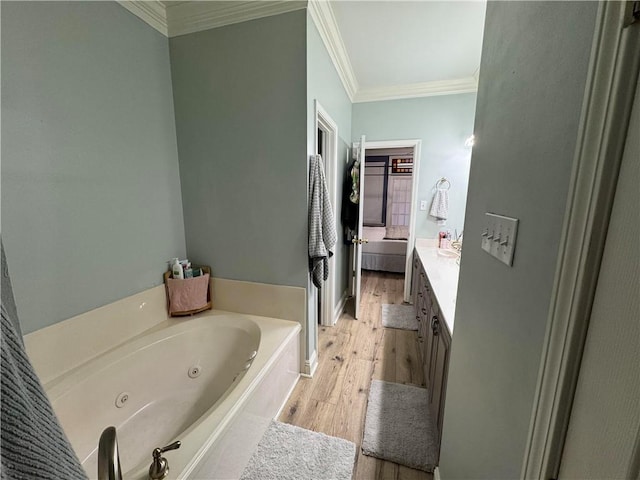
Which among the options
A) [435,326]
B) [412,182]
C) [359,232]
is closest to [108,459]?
[435,326]

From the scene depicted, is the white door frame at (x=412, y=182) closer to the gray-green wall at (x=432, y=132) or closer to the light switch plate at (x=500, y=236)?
the gray-green wall at (x=432, y=132)

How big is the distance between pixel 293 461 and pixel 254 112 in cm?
216

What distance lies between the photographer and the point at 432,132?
10.2 feet

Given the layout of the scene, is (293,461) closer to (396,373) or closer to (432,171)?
(396,373)

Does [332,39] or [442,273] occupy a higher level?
[332,39]

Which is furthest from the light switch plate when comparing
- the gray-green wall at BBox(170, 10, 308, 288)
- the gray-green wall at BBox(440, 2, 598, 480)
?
the gray-green wall at BBox(170, 10, 308, 288)

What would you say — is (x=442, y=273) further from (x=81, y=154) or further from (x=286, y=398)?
(x=81, y=154)

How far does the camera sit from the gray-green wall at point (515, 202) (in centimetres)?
50

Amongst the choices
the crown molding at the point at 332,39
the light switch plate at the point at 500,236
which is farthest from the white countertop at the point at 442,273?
the crown molding at the point at 332,39

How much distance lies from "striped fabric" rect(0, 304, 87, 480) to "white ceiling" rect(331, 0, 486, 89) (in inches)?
90.0

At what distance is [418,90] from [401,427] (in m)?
3.26

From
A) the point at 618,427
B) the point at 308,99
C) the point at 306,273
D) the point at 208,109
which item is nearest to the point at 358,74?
the point at 308,99

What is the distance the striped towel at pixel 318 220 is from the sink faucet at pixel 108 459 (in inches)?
55.2

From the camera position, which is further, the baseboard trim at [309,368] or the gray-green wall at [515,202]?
the baseboard trim at [309,368]
